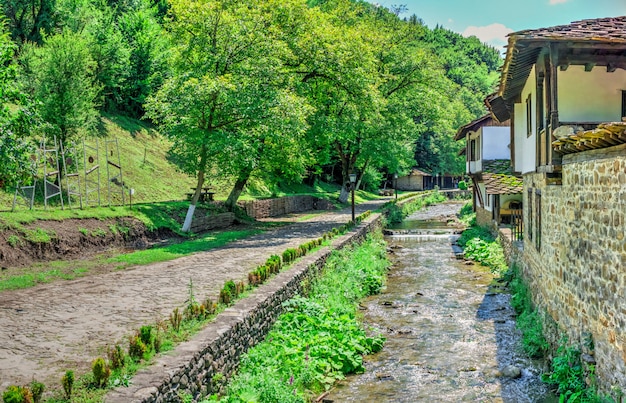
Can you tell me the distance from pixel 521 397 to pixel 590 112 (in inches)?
215

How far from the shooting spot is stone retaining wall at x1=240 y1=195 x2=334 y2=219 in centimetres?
3036

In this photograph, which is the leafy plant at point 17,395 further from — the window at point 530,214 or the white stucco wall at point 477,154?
the white stucco wall at point 477,154

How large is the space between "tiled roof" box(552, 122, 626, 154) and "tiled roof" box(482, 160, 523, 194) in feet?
43.1

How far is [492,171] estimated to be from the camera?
2569cm

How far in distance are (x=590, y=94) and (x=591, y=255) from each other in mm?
3941

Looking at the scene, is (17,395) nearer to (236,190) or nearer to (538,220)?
(538,220)

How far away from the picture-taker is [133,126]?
3728 centimetres

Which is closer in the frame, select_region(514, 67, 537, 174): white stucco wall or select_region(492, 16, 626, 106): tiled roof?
select_region(492, 16, 626, 106): tiled roof

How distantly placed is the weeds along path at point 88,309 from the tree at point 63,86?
38.2 feet

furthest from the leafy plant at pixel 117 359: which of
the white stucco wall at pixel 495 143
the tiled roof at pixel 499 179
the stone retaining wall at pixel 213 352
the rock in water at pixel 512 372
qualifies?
→ the white stucco wall at pixel 495 143

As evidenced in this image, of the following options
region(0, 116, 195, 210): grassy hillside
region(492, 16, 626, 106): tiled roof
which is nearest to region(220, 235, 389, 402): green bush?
region(492, 16, 626, 106): tiled roof

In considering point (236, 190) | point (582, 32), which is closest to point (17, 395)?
point (582, 32)

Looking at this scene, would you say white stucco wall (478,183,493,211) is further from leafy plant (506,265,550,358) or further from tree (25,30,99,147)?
tree (25,30,99,147)

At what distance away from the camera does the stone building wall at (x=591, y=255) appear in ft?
22.2
